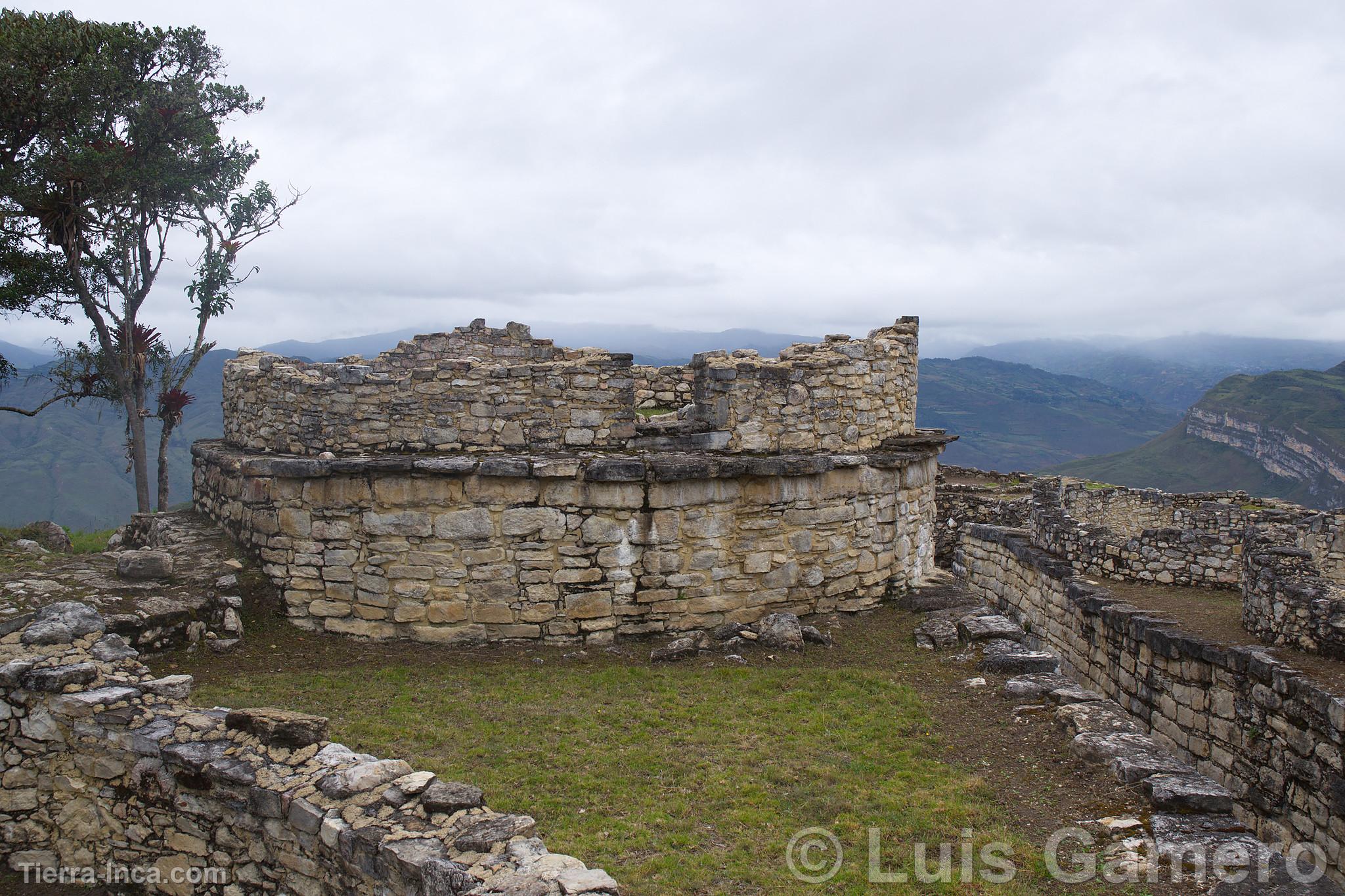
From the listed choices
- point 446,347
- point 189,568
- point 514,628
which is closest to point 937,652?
point 514,628

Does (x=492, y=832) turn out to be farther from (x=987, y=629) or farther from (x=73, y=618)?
(x=987, y=629)

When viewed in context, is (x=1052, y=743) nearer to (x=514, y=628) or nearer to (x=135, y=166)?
(x=514, y=628)

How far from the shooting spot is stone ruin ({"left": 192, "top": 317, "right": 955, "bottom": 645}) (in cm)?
963

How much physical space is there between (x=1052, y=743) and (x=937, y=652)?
9.87ft

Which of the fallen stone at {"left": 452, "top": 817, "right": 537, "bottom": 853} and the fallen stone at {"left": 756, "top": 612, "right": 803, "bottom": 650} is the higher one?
the fallen stone at {"left": 452, "top": 817, "right": 537, "bottom": 853}

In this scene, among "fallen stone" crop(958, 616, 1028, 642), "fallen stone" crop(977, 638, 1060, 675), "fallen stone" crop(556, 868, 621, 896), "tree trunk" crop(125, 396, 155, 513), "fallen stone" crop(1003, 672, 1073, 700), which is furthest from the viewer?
"tree trunk" crop(125, 396, 155, 513)

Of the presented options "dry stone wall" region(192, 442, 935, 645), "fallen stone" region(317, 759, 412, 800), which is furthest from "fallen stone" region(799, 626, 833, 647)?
"fallen stone" region(317, 759, 412, 800)

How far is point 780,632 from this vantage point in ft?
33.4

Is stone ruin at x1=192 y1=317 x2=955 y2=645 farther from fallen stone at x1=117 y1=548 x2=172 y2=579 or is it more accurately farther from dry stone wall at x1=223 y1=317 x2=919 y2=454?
fallen stone at x1=117 y1=548 x2=172 y2=579

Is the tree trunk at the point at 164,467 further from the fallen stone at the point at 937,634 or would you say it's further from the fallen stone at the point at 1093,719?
the fallen stone at the point at 1093,719

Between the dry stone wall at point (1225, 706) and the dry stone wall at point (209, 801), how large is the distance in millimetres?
7186

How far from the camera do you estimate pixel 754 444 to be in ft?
34.5

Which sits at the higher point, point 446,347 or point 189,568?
point 446,347

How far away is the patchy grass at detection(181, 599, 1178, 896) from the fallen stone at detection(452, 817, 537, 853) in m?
0.50
